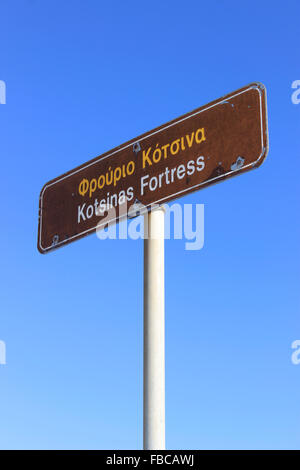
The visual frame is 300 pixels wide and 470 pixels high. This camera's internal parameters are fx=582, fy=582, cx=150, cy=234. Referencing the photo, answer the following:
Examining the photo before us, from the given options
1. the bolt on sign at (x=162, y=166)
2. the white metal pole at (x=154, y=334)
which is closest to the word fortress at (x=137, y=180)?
the bolt on sign at (x=162, y=166)

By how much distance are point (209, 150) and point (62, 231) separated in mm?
1161

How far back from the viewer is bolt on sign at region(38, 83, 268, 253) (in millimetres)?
2996

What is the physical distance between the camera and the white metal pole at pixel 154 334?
2.72 metres

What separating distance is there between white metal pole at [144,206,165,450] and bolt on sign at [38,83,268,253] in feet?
0.84

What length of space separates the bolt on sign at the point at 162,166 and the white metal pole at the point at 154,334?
0.26m

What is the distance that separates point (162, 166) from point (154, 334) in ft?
3.24

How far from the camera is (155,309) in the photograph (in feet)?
9.52

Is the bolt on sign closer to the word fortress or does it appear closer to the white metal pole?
the word fortress

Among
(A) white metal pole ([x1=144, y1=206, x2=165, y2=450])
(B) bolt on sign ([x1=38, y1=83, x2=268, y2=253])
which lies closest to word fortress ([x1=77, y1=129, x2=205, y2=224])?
(B) bolt on sign ([x1=38, y1=83, x2=268, y2=253])

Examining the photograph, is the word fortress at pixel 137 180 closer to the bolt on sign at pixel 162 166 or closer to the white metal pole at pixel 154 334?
the bolt on sign at pixel 162 166

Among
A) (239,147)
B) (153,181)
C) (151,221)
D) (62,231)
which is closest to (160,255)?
(151,221)
